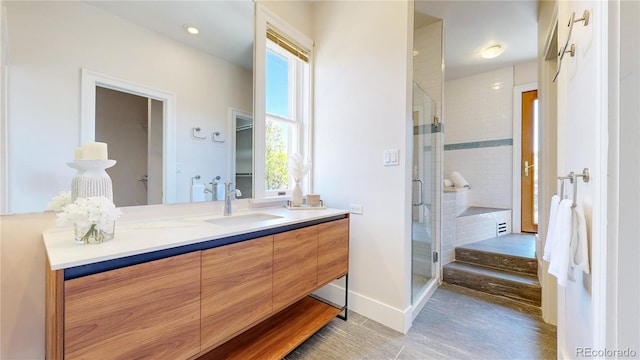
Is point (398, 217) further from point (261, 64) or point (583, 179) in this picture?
point (261, 64)

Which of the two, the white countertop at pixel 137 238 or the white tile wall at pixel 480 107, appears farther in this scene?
the white tile wall at pixel 480 107

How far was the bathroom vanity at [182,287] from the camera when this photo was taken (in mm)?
740

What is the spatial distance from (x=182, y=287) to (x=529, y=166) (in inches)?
175

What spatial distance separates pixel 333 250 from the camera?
1744 mm

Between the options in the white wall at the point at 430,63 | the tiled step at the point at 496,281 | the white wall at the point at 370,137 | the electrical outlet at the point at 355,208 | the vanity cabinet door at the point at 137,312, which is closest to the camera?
the vanity cabinet door at the point at 137,312

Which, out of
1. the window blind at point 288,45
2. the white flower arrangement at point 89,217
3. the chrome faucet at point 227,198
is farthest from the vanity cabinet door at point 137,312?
the window blind at point 288,45

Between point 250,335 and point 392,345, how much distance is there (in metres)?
0.94

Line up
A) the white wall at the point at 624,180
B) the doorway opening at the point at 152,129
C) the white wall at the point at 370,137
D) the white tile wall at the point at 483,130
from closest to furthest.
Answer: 1. the white wall at the point at 624,180
2. the doorway opening at the point at 152,129
3. the white wall at the point at 370,137
4. the white tile wall at the point at 483,130

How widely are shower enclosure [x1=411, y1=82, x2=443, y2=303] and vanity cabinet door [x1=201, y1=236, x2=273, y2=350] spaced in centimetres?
125

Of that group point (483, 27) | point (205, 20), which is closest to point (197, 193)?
point (205, 20)

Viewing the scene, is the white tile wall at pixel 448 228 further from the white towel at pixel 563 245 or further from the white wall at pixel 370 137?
the white towel at pixel 563 245

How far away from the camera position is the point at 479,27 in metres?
2.70

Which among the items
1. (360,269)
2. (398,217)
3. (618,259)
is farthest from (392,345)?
(618,259)

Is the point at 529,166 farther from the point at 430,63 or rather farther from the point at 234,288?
the point at 234,288
